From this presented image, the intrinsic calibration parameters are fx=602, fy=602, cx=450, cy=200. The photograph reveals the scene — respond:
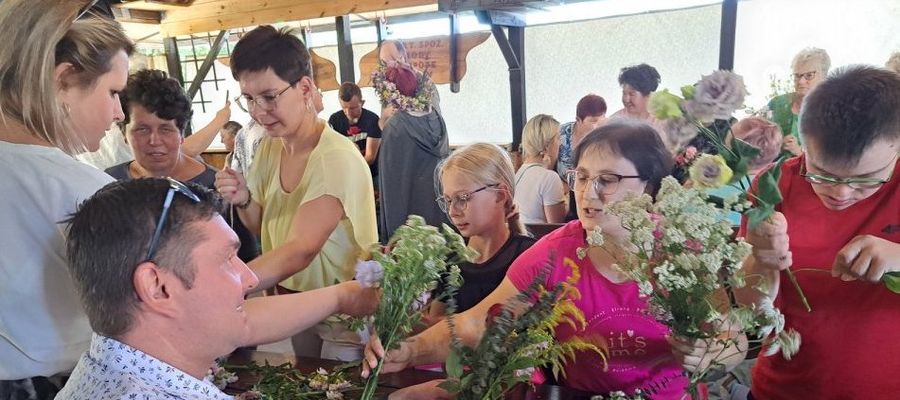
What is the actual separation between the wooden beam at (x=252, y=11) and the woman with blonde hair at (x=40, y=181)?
4351mm

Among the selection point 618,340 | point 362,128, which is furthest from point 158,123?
point 362,128

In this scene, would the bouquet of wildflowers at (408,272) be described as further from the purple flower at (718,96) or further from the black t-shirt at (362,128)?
the black t-shirt at (362,128)

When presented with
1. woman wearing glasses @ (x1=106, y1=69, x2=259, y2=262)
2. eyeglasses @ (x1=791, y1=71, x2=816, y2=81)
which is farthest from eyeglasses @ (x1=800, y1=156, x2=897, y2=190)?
eyeglasses @ (x1=791, y1=71, x2=816, y2=81)

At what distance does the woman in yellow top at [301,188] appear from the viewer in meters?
1.74

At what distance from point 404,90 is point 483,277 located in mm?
1938

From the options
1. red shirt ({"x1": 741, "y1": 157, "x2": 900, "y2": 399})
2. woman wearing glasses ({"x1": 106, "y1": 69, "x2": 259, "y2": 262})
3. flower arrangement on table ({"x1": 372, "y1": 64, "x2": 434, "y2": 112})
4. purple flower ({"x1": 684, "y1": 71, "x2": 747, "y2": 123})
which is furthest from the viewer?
flower arrangement on table ({"x1": 372, "y1": 64, "x2": 434, "y2": 112})

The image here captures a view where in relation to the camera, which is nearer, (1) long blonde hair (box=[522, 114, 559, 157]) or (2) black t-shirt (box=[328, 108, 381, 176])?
(1) long blonde hair (box=[522, 114, 559, 157])

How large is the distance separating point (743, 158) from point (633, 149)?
429mm

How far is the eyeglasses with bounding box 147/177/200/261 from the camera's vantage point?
923 mm

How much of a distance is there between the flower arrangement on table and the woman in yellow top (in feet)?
5.22

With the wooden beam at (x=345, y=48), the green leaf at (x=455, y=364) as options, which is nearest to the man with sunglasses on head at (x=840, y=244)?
the green leaf at (x=455, y=364)

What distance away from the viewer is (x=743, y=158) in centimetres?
103

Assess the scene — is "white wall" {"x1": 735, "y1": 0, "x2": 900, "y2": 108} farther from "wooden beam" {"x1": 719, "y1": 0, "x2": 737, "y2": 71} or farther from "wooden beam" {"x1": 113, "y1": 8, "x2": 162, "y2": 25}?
"wooden beam" {"x1": 113, "y1": 8, "x2": 162, "y2": 25}

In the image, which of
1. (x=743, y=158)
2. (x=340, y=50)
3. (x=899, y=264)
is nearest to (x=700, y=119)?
(x=743, y=158)
